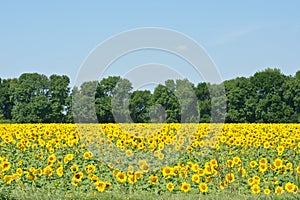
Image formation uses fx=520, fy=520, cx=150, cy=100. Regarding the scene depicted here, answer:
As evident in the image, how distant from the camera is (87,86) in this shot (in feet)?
126

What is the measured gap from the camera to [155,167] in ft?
34.8

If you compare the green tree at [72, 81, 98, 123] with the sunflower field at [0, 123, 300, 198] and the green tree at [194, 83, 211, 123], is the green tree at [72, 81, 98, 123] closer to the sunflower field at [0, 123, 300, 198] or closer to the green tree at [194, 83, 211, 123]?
the green tree at [194, 83, 211, 123]

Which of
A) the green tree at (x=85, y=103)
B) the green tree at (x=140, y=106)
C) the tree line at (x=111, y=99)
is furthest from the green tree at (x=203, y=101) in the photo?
the green tree at (x=140, y=106)

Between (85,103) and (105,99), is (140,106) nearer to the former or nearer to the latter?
(85,103)

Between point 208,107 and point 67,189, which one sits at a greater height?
point 208,107

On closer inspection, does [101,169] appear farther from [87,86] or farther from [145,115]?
[87,86]

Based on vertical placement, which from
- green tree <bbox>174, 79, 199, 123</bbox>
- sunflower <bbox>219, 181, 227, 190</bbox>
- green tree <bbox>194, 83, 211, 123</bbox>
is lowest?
sunflower <bbox>219, 181, 227, 190</bbox>

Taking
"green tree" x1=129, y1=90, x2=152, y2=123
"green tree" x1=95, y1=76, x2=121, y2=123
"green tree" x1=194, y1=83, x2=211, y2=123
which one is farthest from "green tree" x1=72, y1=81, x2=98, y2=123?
"green tree" x1=194, y1=83, x2=211, y2=123

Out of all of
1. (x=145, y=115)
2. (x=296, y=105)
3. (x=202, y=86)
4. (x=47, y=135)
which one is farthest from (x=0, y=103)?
(x=47, y=135)

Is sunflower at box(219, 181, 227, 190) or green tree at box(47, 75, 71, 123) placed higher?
green tree at box(47, 75, 71, 123)

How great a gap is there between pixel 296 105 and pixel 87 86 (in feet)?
67.6

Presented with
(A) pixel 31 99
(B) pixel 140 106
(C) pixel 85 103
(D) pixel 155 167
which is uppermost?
(A) pixel 31 99

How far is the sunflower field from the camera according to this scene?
810 cm

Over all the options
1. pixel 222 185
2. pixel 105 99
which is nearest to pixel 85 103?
pixel 105 99
